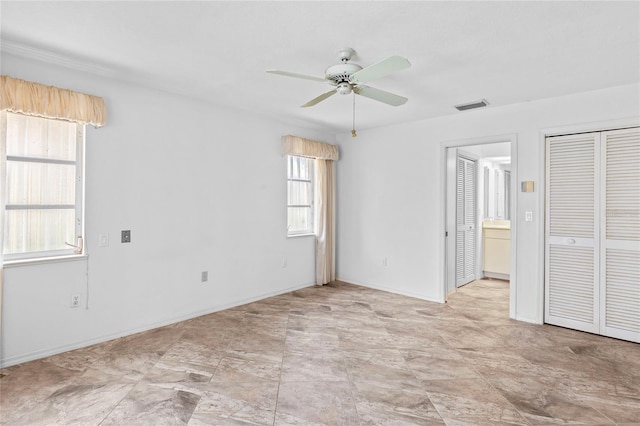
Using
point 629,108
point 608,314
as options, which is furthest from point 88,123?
point 608,314

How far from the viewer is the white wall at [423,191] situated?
3643 mm

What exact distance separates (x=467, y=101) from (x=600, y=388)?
286cm

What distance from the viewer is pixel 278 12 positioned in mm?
2070

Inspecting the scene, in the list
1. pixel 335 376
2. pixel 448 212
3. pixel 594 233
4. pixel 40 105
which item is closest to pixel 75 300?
pixel 40 105

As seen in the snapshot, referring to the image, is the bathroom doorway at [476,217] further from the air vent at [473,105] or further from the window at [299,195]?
the window at [299,195]

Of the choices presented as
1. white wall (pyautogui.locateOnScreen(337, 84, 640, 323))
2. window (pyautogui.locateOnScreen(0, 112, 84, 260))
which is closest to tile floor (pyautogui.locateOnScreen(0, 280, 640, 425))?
white wall (pyautogui.locateOnScreen(337, 84, 640, 323))

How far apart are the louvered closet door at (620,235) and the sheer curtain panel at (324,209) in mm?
3300

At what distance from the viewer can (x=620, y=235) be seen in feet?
10.9

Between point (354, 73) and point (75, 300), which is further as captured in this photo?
point (75, 300)

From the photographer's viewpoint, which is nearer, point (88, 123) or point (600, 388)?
point (600, 388)

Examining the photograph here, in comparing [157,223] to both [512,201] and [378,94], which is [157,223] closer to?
[378,94]

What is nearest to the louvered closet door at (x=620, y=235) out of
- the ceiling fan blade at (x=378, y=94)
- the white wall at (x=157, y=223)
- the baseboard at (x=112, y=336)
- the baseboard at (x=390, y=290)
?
the baseboard at (x=390, y=290)

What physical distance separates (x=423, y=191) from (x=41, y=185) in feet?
13.6

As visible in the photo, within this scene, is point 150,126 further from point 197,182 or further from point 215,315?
point 215,315
